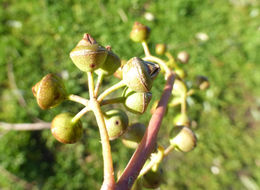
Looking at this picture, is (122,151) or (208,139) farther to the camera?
(208,139)

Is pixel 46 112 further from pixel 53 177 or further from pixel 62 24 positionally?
pixel 62 24

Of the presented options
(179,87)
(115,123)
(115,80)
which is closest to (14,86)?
(115,80)

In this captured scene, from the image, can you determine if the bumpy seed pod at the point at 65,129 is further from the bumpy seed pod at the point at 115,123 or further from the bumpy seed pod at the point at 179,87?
the bumpy seed pod at the point at 179,87

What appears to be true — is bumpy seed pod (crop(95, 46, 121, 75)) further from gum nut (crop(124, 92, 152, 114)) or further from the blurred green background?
the blurred green background

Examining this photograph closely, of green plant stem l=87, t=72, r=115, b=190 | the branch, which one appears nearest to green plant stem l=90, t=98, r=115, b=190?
green plant stem l=87, t=72, r=115, b=190

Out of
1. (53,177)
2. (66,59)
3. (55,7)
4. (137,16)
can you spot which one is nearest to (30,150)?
(53,177)

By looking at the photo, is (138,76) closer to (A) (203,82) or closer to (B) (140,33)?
(B) (140,33)
